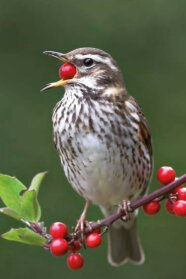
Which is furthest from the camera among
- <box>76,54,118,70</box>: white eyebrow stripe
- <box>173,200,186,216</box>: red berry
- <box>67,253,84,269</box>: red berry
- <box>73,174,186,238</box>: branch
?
<box>76,54,118,70</box>: white eyebrow stripe

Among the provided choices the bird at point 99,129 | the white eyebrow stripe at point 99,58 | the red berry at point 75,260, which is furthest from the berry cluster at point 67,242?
the white eyebrow stripe at point 99,58

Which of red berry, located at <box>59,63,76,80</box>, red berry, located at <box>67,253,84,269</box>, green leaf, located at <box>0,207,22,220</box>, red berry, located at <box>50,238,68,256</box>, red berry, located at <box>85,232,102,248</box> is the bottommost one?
→ red berry, located at <box>67,253,84,269</box>

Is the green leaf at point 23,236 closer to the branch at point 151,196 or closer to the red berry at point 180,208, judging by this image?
the branch at point 151,196

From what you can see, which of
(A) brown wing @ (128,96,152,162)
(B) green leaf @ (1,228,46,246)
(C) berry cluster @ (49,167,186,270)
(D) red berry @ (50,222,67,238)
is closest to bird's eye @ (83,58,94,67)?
(A) brown wing @ (128,96,152,162)

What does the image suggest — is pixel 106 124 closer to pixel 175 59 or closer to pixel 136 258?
pixel 136 258

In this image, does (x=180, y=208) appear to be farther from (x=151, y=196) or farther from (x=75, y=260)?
(x=75, y=260)

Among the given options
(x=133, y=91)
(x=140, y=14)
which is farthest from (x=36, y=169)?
(x=140, y=14)

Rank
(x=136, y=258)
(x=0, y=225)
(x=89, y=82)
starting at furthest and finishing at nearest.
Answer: (x=0, y=225) < (x=136, y=258) < (x=89, y=82)

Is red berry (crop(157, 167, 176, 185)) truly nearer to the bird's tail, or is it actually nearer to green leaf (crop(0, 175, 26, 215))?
green leaf (crop(0, 175, 26, 215))
